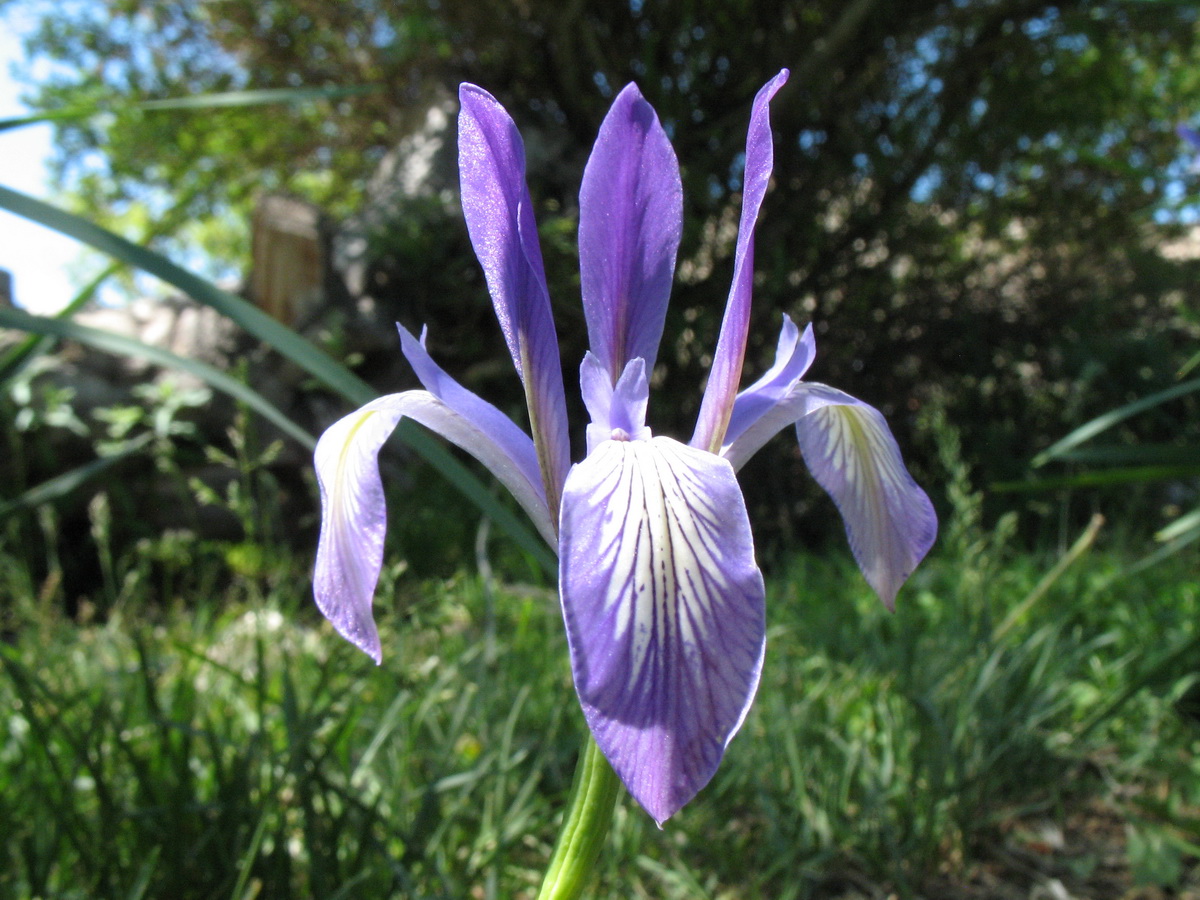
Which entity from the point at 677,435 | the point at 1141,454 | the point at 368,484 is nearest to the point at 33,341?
the point at 368,484

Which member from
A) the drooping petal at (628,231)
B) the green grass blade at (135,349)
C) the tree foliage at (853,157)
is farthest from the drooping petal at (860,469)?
the tree foliage at (853,157)

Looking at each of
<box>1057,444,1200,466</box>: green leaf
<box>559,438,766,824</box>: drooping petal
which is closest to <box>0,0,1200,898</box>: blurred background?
<box>1057,444,1200,466</box>: green leaf

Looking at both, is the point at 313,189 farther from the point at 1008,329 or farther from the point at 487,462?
the point at 487,462

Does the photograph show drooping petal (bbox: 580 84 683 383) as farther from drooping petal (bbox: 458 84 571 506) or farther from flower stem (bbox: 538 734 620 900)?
flower stem (bbox: 538 734 620 900)

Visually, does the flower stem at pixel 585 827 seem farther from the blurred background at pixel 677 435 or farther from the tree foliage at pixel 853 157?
the tree foliage at pixel 853 157

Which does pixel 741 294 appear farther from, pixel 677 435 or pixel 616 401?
pixel 677 435

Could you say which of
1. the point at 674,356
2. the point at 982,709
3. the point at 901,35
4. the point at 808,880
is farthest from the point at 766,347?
the point at 808,880
